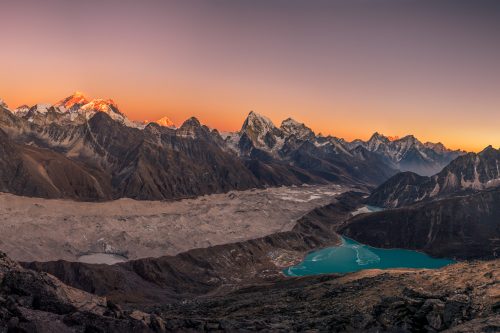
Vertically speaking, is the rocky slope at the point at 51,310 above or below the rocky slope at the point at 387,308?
above

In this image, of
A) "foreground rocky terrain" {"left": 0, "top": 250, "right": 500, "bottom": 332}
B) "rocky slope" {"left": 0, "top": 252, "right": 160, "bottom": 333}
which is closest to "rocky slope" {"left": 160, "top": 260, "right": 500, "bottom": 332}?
"foreground rocky terrain" {"left": 0, "top": 250, "right": 500, "bottom": 332}

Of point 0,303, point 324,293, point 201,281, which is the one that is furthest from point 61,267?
point 0,303

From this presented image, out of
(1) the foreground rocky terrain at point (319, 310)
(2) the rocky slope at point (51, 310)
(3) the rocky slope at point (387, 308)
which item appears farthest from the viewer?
(3) the rocky slope at point (387, 308)

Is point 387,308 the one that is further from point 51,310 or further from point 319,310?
point 51,310

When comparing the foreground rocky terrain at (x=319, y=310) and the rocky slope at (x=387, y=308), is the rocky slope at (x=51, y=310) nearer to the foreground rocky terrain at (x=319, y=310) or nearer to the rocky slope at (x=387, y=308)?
the foreground rocky terrain at (x=319, y=310)

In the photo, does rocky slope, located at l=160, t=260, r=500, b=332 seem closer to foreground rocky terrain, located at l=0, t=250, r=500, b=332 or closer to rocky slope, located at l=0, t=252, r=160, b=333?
foreground rocky terrain, located at l=0, t=250, r=500, b=332

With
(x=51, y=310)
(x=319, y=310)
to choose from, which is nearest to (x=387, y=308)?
(x=319, y=310)

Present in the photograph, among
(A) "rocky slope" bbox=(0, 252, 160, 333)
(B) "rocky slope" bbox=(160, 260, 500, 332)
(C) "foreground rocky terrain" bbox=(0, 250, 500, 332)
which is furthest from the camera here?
(B) "rocky slope" bbox=(160, 260, 500, 332)

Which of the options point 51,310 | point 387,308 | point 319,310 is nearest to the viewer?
point 51,310

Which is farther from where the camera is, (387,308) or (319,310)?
(319,310)

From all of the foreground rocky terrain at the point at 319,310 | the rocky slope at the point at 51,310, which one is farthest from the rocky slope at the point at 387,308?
the rocky slope at the point at 51,310

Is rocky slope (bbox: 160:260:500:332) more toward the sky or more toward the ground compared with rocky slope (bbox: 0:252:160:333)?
more toward the ground

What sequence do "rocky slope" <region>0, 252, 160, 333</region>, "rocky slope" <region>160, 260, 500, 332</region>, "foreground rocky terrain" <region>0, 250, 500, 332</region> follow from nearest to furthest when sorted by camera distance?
"rocky slope" <region>0, 252, 160, 333</region> < "foreground rocky terrain" <region>0, 250, 500, 332</region> < "rocky slope" <region>160, 260, 500, 332</region>
